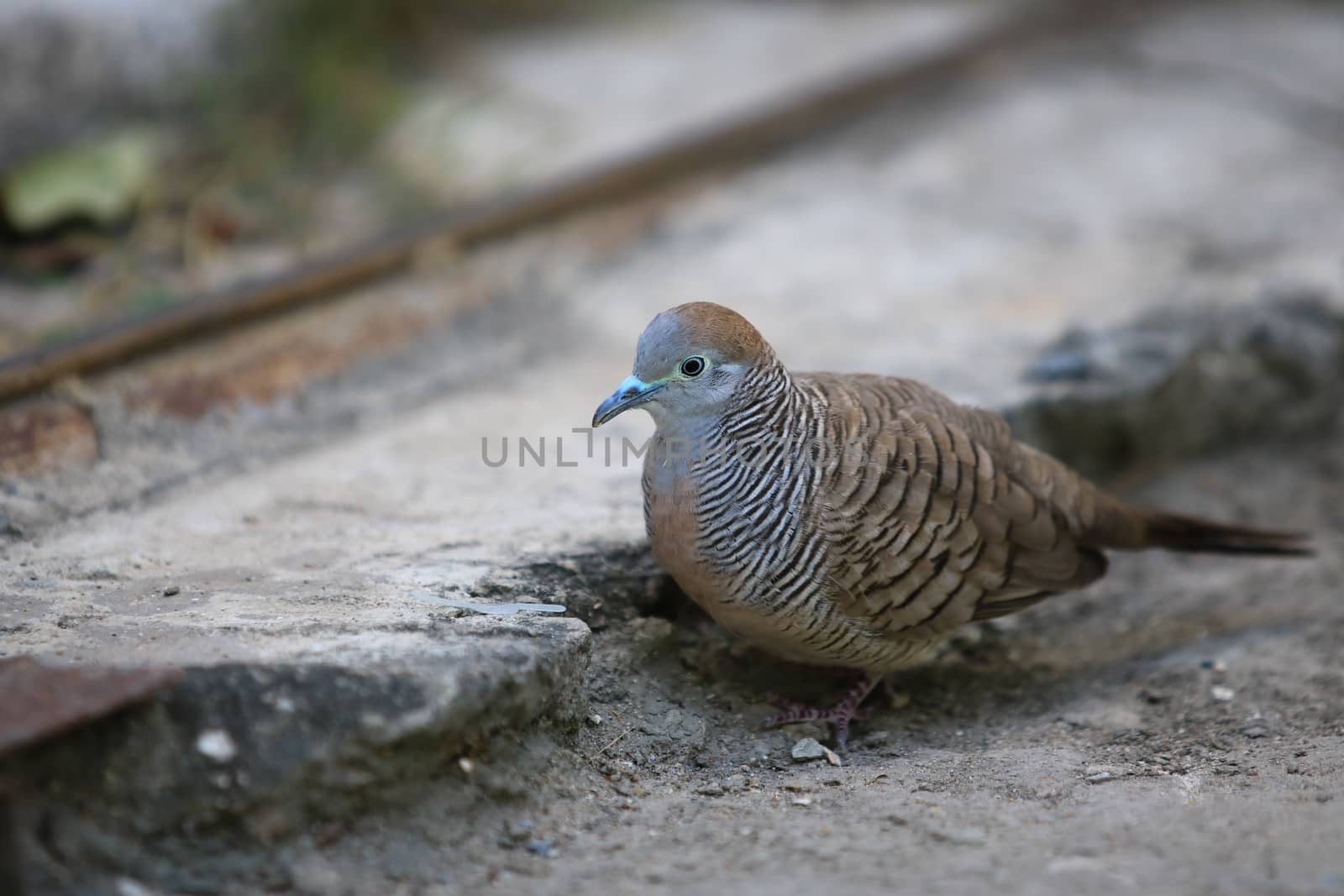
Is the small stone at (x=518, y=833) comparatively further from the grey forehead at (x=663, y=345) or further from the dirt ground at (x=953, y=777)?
the grey forehead at (x=663, y=345)

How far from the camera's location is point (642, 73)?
300 inches

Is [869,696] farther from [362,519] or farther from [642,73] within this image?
[642,73]

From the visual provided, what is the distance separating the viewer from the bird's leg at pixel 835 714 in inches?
143

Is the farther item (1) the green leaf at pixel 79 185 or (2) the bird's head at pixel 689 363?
(1) the green leaf at pixel 79 185

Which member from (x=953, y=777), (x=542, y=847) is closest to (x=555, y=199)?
(x=953, y=777)

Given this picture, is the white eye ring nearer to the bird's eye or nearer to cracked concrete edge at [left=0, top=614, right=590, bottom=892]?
the bird's eye

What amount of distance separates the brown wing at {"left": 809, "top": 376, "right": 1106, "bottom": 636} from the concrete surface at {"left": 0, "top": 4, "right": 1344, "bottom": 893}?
400mm

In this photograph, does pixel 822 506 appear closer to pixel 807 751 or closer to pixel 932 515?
pixel 932 515

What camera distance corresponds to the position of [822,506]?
11.0 ft

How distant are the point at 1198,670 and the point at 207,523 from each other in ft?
9.95

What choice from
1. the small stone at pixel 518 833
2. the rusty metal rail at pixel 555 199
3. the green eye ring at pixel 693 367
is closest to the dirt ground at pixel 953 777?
the small stone at pixel 518 833

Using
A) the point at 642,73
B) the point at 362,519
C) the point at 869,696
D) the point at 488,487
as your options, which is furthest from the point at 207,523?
the point at 642,73

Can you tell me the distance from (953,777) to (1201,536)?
1.43 meters

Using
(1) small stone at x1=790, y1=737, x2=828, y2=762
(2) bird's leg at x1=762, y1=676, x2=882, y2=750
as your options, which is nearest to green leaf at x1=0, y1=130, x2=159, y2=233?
(2) bird's leg at x1=762, y1=676, x2=882, y2=750
